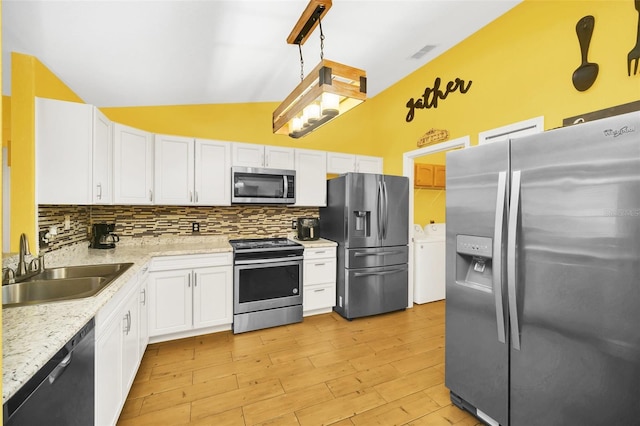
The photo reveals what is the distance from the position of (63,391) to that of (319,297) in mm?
2640

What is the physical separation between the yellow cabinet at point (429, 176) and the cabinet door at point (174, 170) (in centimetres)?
323

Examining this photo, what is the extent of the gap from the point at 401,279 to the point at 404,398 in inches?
69.4

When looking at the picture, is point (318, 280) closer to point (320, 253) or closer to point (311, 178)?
point (320, 253)

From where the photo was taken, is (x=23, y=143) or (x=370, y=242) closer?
(x=23, y=143)

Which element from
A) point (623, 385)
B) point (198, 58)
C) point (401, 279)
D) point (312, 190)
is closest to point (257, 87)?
point (198, 58)

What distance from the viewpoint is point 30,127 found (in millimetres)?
1937

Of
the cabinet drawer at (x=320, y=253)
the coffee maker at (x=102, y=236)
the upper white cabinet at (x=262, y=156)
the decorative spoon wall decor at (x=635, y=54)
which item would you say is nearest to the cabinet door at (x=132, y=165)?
the coffee maker at (x=102, y=236)

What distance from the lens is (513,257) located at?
1613mm

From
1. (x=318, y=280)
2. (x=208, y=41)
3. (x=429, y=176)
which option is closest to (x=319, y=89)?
(x=208, y=41)

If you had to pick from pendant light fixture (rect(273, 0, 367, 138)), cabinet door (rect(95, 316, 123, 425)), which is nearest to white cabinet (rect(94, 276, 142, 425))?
cabinet door (rect(95, 316, 123, 425))

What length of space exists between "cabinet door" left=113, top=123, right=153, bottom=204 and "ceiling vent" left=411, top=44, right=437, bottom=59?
306cm

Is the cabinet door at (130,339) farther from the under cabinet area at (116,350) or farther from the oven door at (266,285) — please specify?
the oven door at (266,285)

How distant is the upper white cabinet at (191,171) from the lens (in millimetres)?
3135

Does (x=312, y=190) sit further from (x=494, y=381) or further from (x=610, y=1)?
(x=610, y=1)
